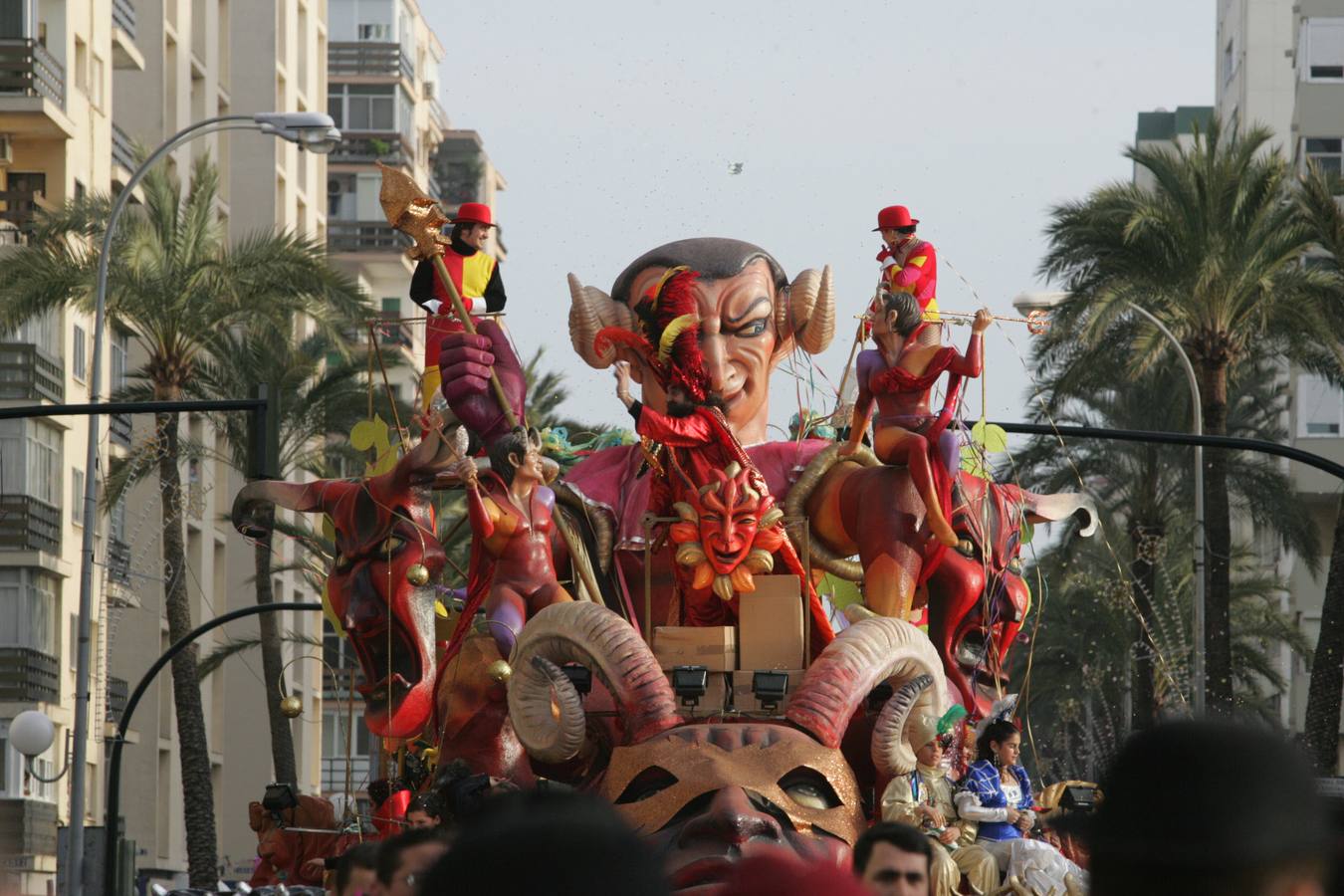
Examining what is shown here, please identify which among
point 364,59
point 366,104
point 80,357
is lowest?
point 80,357

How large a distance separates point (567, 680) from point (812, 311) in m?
4.18

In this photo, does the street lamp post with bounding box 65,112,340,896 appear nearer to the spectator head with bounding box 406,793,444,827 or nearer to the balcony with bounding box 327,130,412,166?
the spectator head with bounding box 406,793,444,827

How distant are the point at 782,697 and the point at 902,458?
2348 millimetres

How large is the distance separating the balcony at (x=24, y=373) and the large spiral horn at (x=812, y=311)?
74.4ft

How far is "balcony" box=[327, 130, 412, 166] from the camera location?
2872 inches

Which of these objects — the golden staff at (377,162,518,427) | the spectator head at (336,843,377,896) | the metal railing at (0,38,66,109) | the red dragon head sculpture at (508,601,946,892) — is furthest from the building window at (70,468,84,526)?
the spectator head at (336,843,377,896)

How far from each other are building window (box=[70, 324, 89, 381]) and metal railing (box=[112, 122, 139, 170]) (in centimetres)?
433

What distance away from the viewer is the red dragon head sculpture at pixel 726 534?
1516 cm

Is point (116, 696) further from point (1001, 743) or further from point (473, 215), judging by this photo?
point (1001, 743)

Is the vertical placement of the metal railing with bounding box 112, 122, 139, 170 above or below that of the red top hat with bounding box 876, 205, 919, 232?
above

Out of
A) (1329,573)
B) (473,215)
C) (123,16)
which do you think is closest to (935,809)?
(473,215)

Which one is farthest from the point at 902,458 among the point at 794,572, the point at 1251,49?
the point at 1251,49

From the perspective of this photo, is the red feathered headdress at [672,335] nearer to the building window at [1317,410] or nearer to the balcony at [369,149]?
the building window at [1317,410]

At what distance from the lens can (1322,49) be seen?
53.0m
